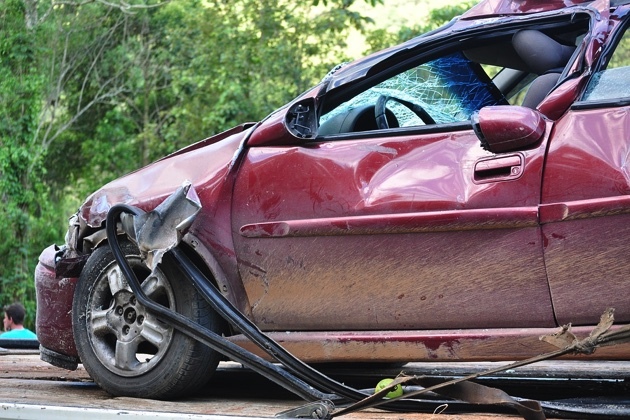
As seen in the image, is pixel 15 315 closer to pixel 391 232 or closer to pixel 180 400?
pixel 180 400

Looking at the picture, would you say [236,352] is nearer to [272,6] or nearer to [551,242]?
[551,242]

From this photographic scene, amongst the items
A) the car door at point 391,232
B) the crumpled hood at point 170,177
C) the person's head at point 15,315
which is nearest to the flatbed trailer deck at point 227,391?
the car door at point 391,232

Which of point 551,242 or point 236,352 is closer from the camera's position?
point 551,242

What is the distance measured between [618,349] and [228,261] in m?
1.63

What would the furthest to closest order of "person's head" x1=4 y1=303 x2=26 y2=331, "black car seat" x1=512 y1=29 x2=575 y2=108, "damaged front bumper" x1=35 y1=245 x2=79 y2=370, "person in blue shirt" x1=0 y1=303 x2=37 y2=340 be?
"person's head" x1=4 y1=303 x2=26 y2=331 < "person in blue shirt" x1=0 y1=303 x2=37 y2=340 < "damaged front bumper" x1=35 y1=245 x2=79 y2=370 < "black car seat" x1=512 y1=29 x2=575 y2=108

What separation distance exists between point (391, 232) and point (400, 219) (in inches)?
2.6

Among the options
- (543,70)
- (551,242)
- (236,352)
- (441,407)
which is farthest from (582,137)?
(236,352)

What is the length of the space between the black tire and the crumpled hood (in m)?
0.20

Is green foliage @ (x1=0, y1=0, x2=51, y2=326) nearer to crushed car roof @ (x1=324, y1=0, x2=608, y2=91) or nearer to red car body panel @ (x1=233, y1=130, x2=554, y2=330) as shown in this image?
crushed car roof @ (x1=324, y1=0, x2=608, y2=91)

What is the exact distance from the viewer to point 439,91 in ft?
14.3

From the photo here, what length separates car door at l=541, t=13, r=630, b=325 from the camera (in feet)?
10.4

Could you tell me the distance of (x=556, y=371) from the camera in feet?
14.6

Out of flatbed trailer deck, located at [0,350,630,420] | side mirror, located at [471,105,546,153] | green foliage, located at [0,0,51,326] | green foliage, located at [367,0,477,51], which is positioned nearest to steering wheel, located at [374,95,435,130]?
side mirror, located at [471,105,546,153]

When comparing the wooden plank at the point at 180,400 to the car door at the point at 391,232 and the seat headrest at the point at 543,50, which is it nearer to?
the car door at the point at 391,232
